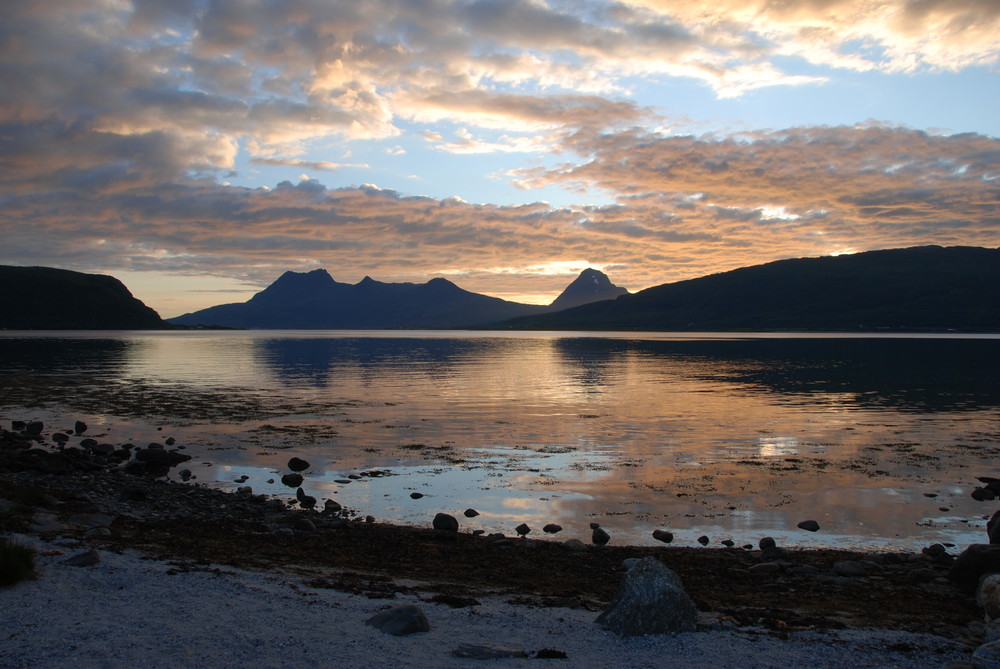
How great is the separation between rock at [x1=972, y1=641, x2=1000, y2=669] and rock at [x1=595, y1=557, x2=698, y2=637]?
4.17 metres

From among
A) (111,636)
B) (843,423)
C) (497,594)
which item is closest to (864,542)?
(497,594)

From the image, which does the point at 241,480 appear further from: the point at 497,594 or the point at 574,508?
the point at 497,594

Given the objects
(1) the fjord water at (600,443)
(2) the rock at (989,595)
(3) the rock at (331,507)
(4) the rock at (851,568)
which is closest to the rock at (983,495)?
(1) the fjord water at (600,443)

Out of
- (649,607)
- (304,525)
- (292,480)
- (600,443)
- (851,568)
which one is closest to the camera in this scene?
(649,607)

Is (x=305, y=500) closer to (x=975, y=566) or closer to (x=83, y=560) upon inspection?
(x=83, y=560)

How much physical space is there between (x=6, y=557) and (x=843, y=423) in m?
42.9

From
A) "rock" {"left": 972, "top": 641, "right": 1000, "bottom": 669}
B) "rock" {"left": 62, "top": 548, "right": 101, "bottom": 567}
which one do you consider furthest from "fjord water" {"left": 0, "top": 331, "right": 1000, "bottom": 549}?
"rock" {"left": 972, "top": 641, "right": 1000, "bottom": 669}

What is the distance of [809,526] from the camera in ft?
68.0

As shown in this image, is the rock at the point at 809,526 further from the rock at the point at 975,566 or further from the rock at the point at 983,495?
the rock at the point at 983,495

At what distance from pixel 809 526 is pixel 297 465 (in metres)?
20.0

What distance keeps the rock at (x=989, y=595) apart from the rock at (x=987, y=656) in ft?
11.0

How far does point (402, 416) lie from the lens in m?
44.7

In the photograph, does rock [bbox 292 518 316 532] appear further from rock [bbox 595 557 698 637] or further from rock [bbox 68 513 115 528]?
rock [bbox 595 557 698 637]

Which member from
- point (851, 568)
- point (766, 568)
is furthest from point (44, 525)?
point (851, 568)
